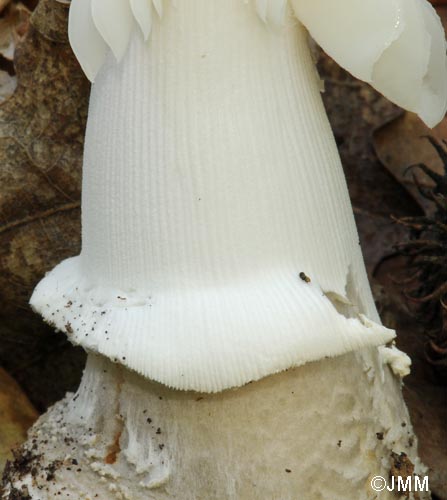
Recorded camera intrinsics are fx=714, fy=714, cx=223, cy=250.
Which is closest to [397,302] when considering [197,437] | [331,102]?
[331,102]

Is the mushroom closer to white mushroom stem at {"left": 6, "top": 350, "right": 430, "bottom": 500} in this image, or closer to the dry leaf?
white mushroom stem at {"left": 6, "top": 350, "right": 430, "bottom": 500}

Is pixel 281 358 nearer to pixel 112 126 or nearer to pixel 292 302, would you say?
pixel 292 302

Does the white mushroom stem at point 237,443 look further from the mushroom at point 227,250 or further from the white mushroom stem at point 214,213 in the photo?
the white mushroom stem at point 214,213

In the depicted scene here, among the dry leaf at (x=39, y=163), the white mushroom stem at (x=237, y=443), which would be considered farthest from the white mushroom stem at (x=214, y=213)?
the dry leaf at (x=39, y=163)

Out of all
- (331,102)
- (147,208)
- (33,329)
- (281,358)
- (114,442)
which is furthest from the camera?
(331,102)

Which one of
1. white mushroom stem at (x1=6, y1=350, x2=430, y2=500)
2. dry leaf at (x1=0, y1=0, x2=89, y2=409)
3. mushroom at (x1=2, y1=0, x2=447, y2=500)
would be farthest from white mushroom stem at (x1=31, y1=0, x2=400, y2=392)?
dry leaf at (x1=0, y1=0, x2=89, y2=409)

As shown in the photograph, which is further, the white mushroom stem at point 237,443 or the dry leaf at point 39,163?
the dry leaf at point 39,163

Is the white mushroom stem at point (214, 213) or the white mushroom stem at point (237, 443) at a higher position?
the white mushroom stem at point (214, 213)

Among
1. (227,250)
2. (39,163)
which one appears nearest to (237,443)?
(227,250)
